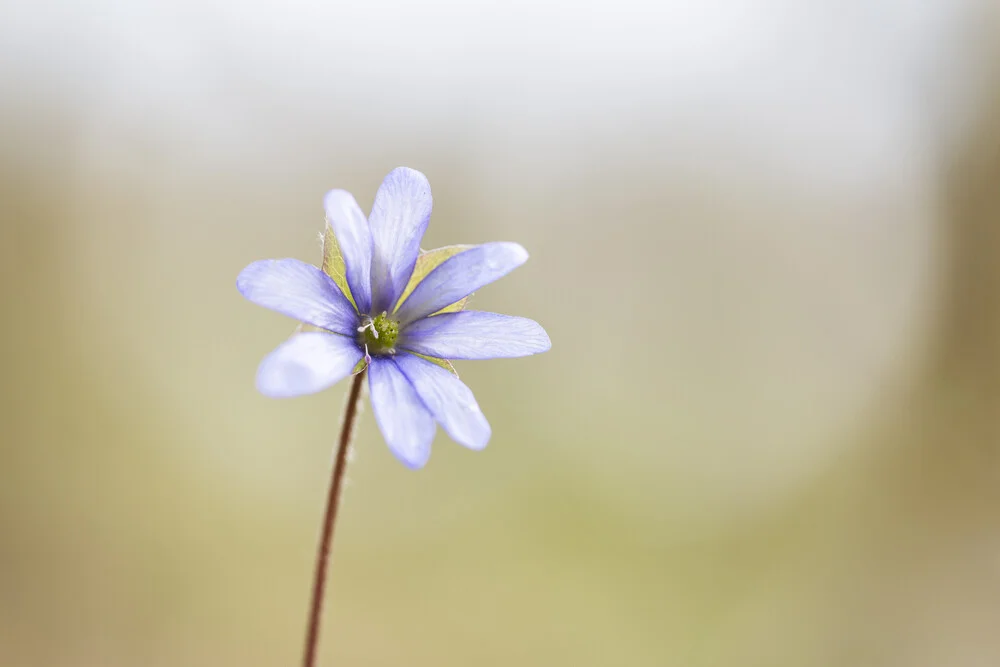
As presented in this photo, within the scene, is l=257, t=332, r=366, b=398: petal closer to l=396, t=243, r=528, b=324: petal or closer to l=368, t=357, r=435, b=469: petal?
l=368, t=357, r=435, b=469: petal

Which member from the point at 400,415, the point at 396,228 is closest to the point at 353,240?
the point at 396,228

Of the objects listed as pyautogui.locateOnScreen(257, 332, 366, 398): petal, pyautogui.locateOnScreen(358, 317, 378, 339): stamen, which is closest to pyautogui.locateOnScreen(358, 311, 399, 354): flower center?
pyautogui.locateOnScreen(358, 317, 378, 339): stamen

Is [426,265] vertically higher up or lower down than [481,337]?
higher up

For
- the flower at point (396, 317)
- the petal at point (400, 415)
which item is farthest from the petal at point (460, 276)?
the petal at point (400, 415)

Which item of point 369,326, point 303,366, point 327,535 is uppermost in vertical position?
point 369,326

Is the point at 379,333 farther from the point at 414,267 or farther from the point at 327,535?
A: the point at 327,535

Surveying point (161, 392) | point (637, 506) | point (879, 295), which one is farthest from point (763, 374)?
point (161, 392)

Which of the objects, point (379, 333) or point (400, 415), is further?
point (379, 333)

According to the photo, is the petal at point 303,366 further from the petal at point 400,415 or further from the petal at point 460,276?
the petal at point 460,276
